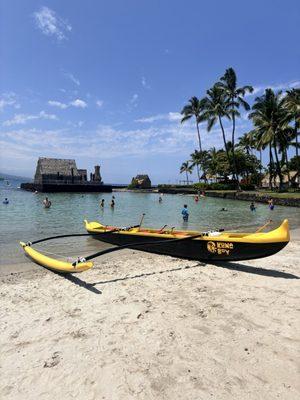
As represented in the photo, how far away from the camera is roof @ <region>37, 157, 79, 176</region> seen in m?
63.1

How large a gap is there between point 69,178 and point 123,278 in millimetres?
59526

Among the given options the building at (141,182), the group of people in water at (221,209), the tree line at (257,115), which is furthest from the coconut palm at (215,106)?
the building at (141,182)

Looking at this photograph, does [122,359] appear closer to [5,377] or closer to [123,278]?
[5,377]

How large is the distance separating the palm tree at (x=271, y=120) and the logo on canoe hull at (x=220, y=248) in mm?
37768

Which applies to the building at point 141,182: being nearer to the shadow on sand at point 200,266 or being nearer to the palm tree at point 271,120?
the palm tree at point 271,120

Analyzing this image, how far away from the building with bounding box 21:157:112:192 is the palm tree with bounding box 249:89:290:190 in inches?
1293

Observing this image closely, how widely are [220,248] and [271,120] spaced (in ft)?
132

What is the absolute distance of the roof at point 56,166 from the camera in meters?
63.1

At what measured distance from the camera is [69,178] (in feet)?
212

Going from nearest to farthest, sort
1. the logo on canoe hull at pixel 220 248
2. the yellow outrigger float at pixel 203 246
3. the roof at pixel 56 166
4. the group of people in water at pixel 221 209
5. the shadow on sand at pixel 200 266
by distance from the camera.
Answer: the shadow on sand at pixel 200 266 < the yellow outrigger float at pixel 203 246 < the logo on canoe hull at pixel 220 248 < the group of people in water at pixel 221 209 < the roof at pixel 56 166

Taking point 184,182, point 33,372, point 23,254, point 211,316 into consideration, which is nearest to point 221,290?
point 211,316

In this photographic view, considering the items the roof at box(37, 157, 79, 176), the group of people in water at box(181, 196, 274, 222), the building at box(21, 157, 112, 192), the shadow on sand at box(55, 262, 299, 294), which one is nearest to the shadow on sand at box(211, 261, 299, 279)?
the shadow on sand at box(55, 262, 299, 294)

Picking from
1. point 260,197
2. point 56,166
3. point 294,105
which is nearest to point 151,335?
point 260,197

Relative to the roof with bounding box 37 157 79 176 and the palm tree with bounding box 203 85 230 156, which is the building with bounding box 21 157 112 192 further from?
the palm tree with bounding box 203 85 230 156
